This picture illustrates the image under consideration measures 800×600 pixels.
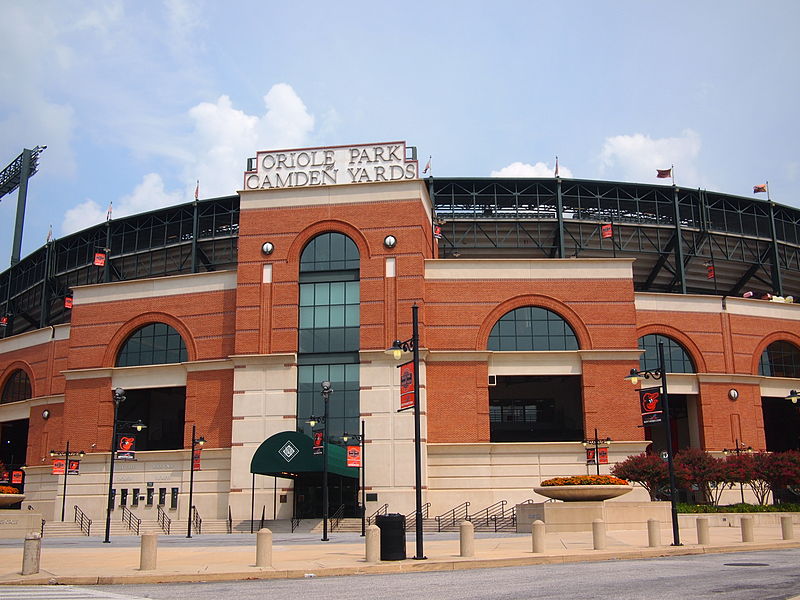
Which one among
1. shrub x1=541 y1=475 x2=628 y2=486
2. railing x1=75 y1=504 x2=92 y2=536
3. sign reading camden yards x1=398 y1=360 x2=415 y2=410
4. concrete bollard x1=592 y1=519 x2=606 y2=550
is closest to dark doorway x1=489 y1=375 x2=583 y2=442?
shrub x1=541 y1=475 x2=628 y2=486

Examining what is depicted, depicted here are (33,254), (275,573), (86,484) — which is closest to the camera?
(275,573)

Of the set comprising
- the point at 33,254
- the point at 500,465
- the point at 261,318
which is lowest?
the point at 500,465

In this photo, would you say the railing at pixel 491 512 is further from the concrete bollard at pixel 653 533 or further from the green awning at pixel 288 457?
the concrete bollard at pixel 653 533

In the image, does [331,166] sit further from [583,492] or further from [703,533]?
[703,533]

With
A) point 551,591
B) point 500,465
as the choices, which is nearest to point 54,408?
point 500,465

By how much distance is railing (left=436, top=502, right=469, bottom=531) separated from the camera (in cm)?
4888

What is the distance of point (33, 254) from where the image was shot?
78938 mm

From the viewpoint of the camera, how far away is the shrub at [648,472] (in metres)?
42.9

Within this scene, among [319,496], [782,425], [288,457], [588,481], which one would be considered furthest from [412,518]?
[782,425]

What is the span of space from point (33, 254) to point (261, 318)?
1431 inches

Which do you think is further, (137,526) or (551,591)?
(137,526)

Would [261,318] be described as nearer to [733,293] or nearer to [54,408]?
[54,408]

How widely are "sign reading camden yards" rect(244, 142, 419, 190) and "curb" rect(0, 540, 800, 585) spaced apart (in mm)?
32704

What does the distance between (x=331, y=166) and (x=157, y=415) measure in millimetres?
24214
